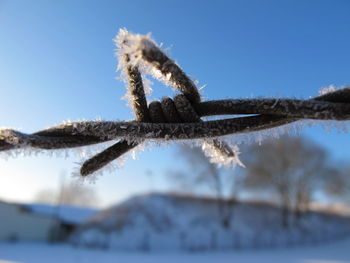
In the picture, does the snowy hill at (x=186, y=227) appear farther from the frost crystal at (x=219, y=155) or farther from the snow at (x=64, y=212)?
the frost crystal at (x=219, y=155)

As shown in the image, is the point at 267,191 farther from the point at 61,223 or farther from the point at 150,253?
the point at 61,223

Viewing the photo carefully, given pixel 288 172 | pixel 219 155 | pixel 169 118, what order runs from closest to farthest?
pixel 169 118 < pixel 219 155 < pixel 288 172

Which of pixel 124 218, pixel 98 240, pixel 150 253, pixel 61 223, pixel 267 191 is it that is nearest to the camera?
pixel 150 253

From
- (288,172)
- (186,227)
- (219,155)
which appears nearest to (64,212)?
(186,227)

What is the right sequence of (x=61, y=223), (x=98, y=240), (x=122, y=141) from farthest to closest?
1. (x=61, y=223)
2. (x=98, y=240)
3. (x=122, y=141)

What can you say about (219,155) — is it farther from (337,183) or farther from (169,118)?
(337,183)

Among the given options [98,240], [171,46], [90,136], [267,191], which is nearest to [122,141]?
[90,136]
